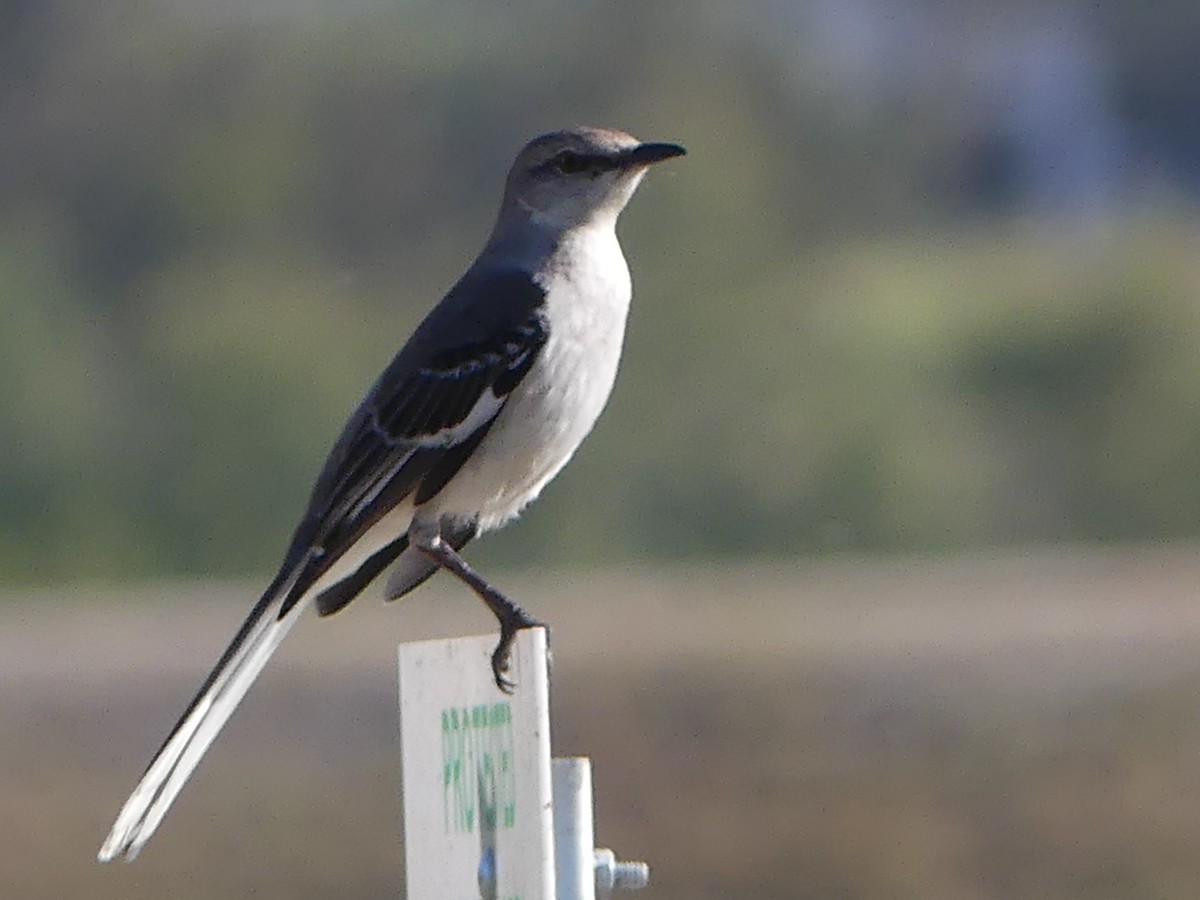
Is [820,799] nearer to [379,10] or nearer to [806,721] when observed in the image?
[806,721]

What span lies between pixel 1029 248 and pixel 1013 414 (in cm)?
716

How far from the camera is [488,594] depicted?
5.34 metres

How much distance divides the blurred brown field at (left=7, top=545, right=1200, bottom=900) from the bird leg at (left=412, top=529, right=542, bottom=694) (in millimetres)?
Answer: 4822

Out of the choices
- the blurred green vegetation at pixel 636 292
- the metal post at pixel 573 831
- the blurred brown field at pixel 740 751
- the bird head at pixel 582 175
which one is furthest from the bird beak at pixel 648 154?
the blurred green vegetation at pixel 636 292

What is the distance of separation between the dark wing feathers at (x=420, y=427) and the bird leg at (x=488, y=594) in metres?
0.10

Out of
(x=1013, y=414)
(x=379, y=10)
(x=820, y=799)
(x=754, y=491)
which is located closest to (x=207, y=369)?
(x=754, y=491)

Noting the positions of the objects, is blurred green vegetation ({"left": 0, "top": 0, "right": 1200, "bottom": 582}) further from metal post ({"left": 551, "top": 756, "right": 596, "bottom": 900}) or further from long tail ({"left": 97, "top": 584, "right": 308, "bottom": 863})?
metal post ({"left": 551, "top": 756, "right": 596, "bottom": 900})

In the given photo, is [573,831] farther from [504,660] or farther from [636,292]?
[636,292]

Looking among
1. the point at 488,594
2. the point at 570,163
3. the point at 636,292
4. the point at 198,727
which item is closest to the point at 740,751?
the point at 570,163

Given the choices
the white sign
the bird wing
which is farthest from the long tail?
the white sign

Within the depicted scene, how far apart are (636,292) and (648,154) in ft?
49.8

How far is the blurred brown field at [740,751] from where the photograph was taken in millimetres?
10531

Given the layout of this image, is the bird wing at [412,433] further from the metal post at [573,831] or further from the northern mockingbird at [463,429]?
the metal post at [573,831]

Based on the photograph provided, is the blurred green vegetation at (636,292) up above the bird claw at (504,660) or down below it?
above
